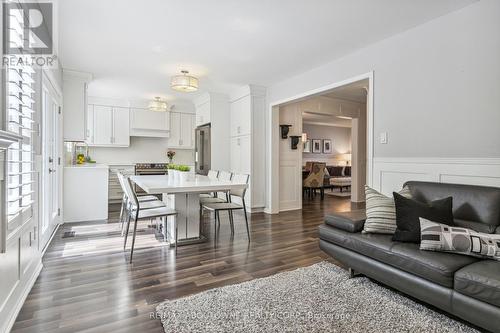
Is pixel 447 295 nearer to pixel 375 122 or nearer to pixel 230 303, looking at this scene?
pixel 230 303

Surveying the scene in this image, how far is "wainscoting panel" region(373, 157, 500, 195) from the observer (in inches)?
95.0

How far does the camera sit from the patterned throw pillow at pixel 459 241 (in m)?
1.85

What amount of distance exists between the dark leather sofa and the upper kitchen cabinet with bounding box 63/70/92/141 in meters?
4.06

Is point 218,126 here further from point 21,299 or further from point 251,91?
point 21,299

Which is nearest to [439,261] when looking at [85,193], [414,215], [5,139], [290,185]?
[414,215]

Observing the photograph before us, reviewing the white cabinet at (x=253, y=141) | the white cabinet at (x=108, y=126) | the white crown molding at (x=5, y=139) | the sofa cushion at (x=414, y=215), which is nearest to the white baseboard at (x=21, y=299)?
the white crown molding at (x=5, y=139)

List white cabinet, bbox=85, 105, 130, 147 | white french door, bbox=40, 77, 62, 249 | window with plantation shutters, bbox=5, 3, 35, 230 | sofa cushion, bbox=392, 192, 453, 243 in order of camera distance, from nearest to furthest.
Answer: window with plantation shutters, bbox=5, 3, 35, 230, sofa cushion, bbox=392, 192, 453, 243, white french door, bbox=40, 77, 62, 249, white cabinet, bbox=85, 105, 130, 147

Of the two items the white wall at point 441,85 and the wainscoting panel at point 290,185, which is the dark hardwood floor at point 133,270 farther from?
the white wall at point 441,85

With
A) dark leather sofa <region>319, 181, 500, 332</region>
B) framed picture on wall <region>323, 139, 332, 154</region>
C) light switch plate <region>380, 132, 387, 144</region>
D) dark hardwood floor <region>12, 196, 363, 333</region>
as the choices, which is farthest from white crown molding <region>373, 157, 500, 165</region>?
framed picture on wall <region>323, 139, 332, 154</region>

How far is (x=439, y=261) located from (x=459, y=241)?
24 centimetres

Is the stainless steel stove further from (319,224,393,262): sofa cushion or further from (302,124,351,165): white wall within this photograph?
(319,224,393,262): sofa cushion

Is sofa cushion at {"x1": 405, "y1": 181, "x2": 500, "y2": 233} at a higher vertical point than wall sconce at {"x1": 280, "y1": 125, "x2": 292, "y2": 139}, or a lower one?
lower

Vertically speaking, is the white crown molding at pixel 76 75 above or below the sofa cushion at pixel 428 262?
above

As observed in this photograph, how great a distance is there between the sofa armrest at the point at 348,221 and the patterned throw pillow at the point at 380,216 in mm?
63
